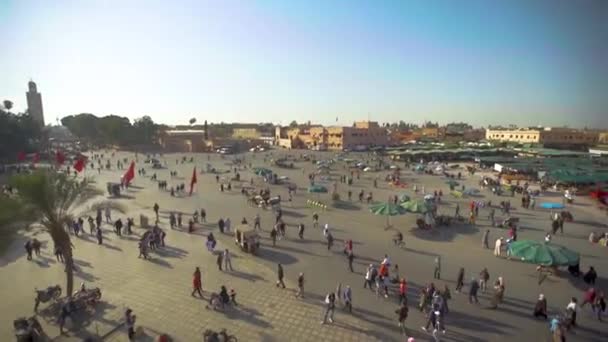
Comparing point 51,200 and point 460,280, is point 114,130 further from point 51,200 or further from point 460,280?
point 460,280

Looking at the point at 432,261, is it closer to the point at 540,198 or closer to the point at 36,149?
the point at 540,198

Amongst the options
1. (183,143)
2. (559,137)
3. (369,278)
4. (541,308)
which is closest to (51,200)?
(369,278)

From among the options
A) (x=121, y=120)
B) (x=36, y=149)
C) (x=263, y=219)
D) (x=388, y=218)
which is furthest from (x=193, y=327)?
(x=121, y=120)

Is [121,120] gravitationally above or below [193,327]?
above

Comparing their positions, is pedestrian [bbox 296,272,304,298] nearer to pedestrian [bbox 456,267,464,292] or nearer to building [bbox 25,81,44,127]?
pedestrian [bbox 456,267,464,292]

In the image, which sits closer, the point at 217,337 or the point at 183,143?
the point at 217,337

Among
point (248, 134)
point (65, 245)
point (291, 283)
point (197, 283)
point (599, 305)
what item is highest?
point (248, 134)
